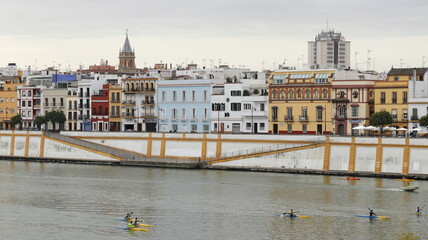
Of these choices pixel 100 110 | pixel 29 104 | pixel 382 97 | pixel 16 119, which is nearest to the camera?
pixel 382 97

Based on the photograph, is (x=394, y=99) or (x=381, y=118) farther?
(x=394, y=99)

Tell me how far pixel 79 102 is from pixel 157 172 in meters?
31.2

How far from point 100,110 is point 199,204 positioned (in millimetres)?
49997

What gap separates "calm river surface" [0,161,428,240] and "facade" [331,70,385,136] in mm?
15502

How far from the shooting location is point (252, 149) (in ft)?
313

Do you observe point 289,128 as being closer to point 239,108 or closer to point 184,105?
point 239,108

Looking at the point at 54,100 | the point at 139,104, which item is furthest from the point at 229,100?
the point at 54,100

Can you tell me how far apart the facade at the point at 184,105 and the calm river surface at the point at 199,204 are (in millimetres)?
16710

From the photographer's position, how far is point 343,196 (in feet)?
244

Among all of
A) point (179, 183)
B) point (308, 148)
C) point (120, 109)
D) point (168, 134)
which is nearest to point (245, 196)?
point (179, 183)

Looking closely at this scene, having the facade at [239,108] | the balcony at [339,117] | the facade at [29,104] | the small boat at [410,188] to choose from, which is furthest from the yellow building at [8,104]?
the small boat at [410,188]

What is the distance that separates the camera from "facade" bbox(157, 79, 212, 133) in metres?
111

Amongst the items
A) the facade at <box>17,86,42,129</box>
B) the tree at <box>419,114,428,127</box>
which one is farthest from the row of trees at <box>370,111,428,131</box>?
the facade at <box>17,86,42,129</box>

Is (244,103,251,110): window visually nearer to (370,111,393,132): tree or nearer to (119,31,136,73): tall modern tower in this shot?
(370,111,393,132): tree
